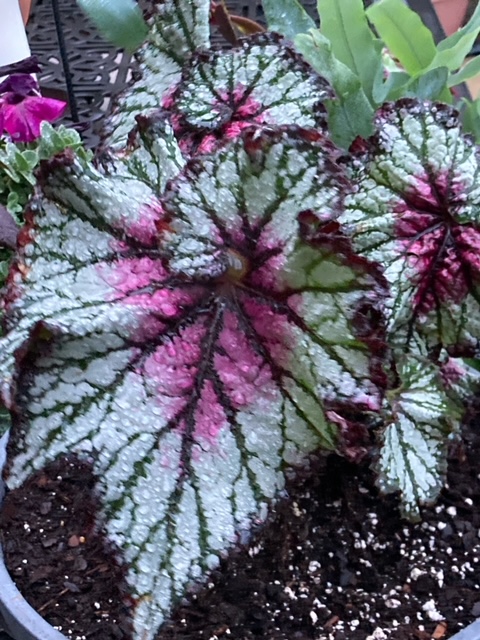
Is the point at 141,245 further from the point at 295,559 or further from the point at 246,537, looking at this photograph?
the point at 295,559

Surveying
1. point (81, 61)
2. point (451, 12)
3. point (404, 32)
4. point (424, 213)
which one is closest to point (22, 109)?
point (81, 61)

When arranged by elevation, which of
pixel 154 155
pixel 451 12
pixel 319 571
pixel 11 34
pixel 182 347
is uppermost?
pixel 451 12

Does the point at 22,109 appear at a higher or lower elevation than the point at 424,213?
higher

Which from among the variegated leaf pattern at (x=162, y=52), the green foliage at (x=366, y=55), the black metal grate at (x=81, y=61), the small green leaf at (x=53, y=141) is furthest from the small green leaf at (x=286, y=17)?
the black metal grate at (x=81, y=61)

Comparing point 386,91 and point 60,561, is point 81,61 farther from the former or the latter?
point 60,561

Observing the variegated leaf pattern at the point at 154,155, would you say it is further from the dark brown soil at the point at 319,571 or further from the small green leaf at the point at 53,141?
the small green leaf at the point at 53,141

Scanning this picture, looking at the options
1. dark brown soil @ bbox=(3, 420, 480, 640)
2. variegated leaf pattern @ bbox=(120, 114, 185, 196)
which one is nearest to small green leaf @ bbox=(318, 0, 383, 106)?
variegated leaf pattern @ bbox=(120, 114, 185, 196)
